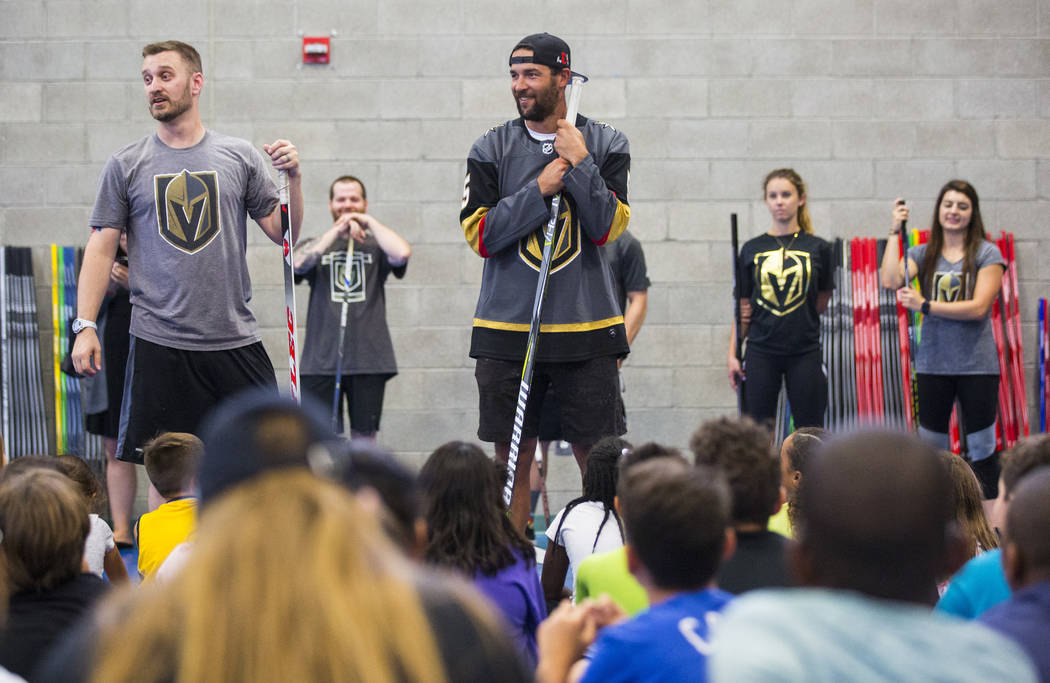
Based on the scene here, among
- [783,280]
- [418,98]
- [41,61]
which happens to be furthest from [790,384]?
[41,61]

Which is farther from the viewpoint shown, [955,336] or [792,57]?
[792,57]

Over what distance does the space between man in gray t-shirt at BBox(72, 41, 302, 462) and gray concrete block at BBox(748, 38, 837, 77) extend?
327 centimetres

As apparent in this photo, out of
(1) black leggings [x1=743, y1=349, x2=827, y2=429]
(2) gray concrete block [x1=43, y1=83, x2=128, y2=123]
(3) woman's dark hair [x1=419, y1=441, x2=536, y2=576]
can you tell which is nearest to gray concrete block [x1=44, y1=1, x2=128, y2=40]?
(2) gray concrete block [x1=43, y1=83, x2=128, y2=123]

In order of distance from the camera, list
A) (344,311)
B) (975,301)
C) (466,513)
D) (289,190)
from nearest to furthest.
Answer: (466,513) → (289,190) → (975,301) → (344,311)

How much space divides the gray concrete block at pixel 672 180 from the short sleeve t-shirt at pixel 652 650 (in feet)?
15.8

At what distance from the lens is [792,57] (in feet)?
20.2

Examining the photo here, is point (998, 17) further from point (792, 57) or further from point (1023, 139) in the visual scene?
point (792, 57)

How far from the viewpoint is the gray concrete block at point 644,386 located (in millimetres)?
6164

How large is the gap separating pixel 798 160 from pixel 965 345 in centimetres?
164

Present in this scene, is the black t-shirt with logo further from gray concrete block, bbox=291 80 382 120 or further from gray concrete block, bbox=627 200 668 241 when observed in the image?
gray concrete block, bbox=291 80 382 120

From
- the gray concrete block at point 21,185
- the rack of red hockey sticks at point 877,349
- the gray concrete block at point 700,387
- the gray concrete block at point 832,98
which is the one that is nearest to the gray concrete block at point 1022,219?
the rack of red hockey sticks at point 877,349

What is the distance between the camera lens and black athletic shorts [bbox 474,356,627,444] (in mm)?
3520

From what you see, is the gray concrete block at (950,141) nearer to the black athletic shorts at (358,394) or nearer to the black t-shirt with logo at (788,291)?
the black t-shirt with logo at (788,291)

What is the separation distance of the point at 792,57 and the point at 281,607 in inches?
226
